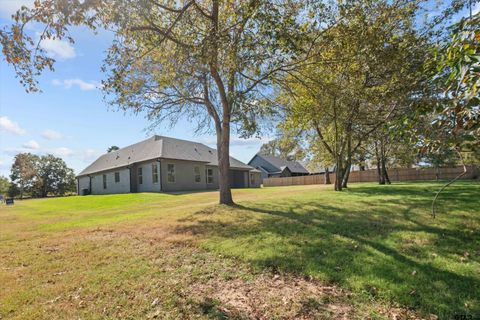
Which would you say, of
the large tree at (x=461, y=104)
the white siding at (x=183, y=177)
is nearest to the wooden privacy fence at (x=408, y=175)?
the white siding at (x=183, y=177)

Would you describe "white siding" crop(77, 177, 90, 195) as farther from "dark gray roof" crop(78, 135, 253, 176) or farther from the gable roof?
the gable roof

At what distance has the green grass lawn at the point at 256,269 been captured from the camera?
3.03 meters

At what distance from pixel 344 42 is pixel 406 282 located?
5.96 meters

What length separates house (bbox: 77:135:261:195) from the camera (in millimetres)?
23156

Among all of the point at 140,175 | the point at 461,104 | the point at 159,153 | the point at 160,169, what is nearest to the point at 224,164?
the point at 461,104

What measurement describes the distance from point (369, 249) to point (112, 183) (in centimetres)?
2749

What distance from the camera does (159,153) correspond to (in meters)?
22.9

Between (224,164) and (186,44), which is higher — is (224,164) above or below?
below

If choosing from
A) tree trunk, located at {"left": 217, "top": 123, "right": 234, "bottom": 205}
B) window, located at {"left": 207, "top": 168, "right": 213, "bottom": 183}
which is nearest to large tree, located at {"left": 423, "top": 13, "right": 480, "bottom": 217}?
tree trunk, located at {"left": 217, "top": 123, "right": 234, "bottom": 205}

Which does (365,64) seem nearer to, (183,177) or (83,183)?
(183,177)

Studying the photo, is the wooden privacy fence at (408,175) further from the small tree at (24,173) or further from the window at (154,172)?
the small tree at (24,173)

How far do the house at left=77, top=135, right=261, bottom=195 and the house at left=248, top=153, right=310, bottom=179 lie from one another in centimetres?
1609

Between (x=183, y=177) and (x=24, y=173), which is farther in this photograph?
(x=24, y=173)

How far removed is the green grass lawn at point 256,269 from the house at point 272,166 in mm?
40588
